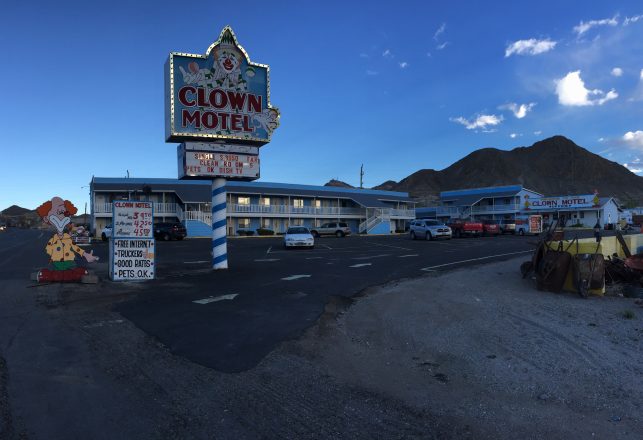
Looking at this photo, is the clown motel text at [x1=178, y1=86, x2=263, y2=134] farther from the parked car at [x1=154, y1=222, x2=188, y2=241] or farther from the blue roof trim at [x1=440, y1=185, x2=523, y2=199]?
the blue roof trim at [x1=440, y1=185, x2=523, y2=199]

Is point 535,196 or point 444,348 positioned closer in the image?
point 444,348

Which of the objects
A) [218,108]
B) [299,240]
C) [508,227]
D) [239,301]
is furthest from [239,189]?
[239,301]

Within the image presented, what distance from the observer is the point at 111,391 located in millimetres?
4547

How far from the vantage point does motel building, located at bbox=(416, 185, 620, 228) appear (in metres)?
64.6

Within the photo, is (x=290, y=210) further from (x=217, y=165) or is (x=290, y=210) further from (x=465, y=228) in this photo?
(x=217, y=165)

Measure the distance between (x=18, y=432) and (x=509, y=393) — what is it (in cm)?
472

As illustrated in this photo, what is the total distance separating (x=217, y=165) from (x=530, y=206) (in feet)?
200

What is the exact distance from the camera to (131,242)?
12398 mm

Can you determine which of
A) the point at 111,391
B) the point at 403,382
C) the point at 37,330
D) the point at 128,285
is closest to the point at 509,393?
the point at 403,382

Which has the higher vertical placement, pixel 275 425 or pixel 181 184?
pixel 181 184

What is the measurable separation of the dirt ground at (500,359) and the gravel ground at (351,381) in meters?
0.02

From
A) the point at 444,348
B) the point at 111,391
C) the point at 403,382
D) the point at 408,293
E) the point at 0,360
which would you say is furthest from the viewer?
the point at 408,293

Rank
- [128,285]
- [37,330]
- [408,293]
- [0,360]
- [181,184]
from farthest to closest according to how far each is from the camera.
→ [181,184] < [128,285] < [408,293] < [37,330] < [0,360]

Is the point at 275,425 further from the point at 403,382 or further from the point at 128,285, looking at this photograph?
the point at 128,285
